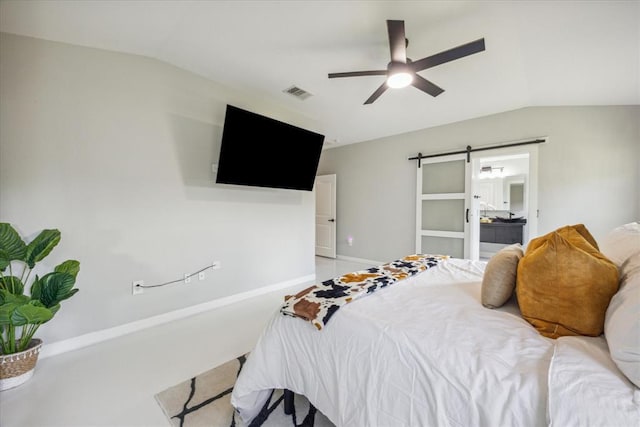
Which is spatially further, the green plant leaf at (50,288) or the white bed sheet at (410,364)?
the green plant leaf at (50,288)

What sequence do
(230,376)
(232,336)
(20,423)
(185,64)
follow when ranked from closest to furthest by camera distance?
(20,423)
(230,376)
(232,336)
(185,64)

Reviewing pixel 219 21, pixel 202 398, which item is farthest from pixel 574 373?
pixel 219 21

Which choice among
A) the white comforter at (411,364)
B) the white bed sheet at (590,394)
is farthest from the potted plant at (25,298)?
the white bed sheet at (590,394)

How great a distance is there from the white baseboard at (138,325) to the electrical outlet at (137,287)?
0.27 m

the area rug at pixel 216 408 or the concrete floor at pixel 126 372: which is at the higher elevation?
the area rug at pixel 216 408

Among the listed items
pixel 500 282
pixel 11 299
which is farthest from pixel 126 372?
pixel 500 282

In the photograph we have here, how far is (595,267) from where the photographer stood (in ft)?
3.40

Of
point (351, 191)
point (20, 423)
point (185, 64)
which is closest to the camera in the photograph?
point (20, 423)

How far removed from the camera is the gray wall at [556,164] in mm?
3047

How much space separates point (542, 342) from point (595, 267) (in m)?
0.38

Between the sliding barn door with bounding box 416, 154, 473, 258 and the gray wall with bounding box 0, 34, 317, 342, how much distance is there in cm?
290

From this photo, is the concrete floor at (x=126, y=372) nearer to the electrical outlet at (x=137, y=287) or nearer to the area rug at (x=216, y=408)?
the area rug at (x=216, y=408)

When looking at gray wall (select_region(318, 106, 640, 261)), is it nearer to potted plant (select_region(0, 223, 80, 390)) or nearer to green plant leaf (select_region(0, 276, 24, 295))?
potted plant (select_region(0, 223, 80, 390))

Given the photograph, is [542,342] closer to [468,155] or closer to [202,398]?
[202,398]
